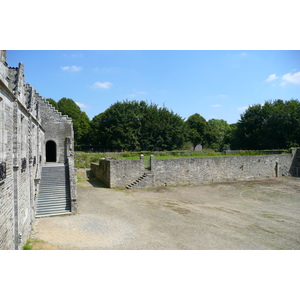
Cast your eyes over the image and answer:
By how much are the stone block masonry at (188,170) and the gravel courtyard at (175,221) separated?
151 cm

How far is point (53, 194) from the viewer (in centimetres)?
1245

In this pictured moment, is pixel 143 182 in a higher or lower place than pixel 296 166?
lower

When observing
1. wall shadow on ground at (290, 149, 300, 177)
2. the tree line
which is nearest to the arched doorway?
the tree line

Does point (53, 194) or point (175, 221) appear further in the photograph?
point (53, 194)

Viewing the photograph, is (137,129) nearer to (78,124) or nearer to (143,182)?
(78,124)

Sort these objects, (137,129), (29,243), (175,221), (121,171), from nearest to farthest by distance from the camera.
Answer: (29,243) < (175,221) < (121,171) < (137,129)

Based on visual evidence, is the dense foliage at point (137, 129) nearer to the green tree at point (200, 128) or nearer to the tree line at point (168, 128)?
the tree line at point (168, 128)

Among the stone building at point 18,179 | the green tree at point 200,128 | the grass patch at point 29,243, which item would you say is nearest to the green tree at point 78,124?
the green tree at point 200,128

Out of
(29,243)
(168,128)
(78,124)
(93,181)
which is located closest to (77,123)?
(78,124)

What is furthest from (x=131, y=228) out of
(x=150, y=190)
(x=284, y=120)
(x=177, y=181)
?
(x=284, y=120)

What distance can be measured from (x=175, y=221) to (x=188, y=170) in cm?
1006

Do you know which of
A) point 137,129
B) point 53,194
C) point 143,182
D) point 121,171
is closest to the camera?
point 53,194

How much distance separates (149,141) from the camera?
3809cm

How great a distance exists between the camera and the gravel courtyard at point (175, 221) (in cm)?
800
